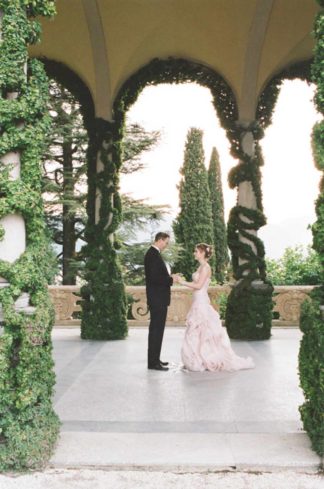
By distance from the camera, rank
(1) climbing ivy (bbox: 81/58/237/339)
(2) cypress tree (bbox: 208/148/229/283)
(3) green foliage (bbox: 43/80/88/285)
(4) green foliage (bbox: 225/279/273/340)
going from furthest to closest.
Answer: (2) cypress tree (bbox: 208/148/229/283), (3) green foliage (bbox: 43/80/88/285), (1) climbing ivy (bbox: 81/58/237/339), (4) green foliage (bbox: 225/279/273/340)

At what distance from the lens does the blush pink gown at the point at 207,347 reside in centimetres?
732

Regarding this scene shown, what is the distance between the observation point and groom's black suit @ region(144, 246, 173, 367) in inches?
284

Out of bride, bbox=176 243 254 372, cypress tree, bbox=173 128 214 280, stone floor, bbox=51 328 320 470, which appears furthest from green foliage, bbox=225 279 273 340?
cypress tree, bbox=173 128 214 280

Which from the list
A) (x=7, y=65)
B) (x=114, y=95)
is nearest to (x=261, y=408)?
(x=7, y=65)

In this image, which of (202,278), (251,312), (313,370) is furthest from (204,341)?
(313,370)

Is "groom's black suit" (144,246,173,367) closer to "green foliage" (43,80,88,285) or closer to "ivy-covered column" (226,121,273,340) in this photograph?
"ivy-covered column" (226,121,273,340)

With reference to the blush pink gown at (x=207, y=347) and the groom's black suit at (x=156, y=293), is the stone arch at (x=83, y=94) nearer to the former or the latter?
the groom's black suit at (x=156, y=293)

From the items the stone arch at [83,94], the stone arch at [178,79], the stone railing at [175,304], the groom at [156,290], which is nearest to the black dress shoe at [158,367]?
the groom at [156,290]

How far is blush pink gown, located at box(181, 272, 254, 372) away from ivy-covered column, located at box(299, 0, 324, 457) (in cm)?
301

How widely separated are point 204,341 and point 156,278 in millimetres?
1090

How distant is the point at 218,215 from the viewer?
2800 cm

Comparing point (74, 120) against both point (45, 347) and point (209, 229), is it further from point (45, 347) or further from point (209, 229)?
point (45, 347)

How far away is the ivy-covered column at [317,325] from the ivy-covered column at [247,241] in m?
5.83

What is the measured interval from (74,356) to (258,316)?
3.53 metres
